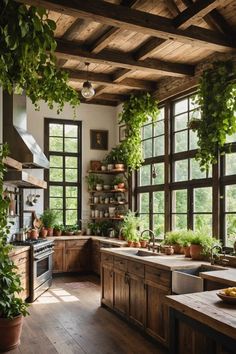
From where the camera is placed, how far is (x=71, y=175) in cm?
830

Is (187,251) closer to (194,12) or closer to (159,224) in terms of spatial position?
(159,224)

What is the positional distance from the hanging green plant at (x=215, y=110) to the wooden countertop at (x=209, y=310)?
8.38ft

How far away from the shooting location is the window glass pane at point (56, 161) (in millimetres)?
8109

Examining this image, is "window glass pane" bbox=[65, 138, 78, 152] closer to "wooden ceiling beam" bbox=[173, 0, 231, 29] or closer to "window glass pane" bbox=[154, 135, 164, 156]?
"window glass pane" bbox=[154, 135, 164, 156]

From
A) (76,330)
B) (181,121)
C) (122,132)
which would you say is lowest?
(76,330)

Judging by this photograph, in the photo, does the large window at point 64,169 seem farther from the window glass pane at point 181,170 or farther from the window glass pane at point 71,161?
the window glass pane at point 181,170

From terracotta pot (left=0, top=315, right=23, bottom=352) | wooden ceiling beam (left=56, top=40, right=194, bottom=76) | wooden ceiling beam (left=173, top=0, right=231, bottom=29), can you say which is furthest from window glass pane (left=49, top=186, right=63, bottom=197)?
wooden ceiling beam (left=173, top=0, right=231, bottom=29)

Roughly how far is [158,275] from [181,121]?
2976 millimetres

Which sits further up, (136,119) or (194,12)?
(194,12)

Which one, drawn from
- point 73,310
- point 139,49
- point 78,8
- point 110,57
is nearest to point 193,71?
point 139,49

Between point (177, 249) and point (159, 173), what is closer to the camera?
point (177, 249)

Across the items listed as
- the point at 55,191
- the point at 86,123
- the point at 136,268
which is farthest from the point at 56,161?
the point at 136,268

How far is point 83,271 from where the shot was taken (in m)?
7.79

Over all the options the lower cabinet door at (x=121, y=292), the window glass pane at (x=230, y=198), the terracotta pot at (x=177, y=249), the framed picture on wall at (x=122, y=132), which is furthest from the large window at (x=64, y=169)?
the window glass pane at (x=230, y=198)
